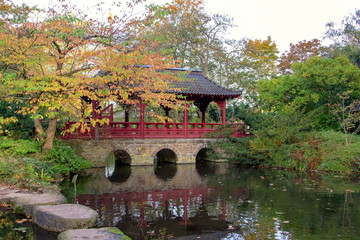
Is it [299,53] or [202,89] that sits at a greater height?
[299,53]

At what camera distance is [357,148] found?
15086 millimetres

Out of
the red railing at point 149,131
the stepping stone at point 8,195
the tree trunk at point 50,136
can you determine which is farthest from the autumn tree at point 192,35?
the stepping stone at point 8,195

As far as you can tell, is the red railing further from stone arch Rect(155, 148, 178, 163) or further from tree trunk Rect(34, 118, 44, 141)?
tree trunk Rect(34, 118, 44, 141)

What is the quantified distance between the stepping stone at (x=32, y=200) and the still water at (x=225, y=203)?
3.43 ft

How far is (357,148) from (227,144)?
587cm

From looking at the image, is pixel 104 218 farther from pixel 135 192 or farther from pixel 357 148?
pixel 357 148

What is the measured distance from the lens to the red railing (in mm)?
16797

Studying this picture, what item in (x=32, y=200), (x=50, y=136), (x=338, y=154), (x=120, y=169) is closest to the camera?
(x=32, y=200)

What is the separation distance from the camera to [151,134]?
18.2m

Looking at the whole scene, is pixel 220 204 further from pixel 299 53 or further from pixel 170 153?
pixel 299 53

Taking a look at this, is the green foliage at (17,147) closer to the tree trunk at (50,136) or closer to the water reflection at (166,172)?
the tree trunk at (50,136)

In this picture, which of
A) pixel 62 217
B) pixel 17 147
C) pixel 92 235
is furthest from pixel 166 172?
pixel 92 235

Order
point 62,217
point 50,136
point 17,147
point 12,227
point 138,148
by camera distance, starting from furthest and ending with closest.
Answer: point 138,148 → point 50,136 → point 17,147 → point 12,227 → point 62,217

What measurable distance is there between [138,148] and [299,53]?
2188 centimetres
